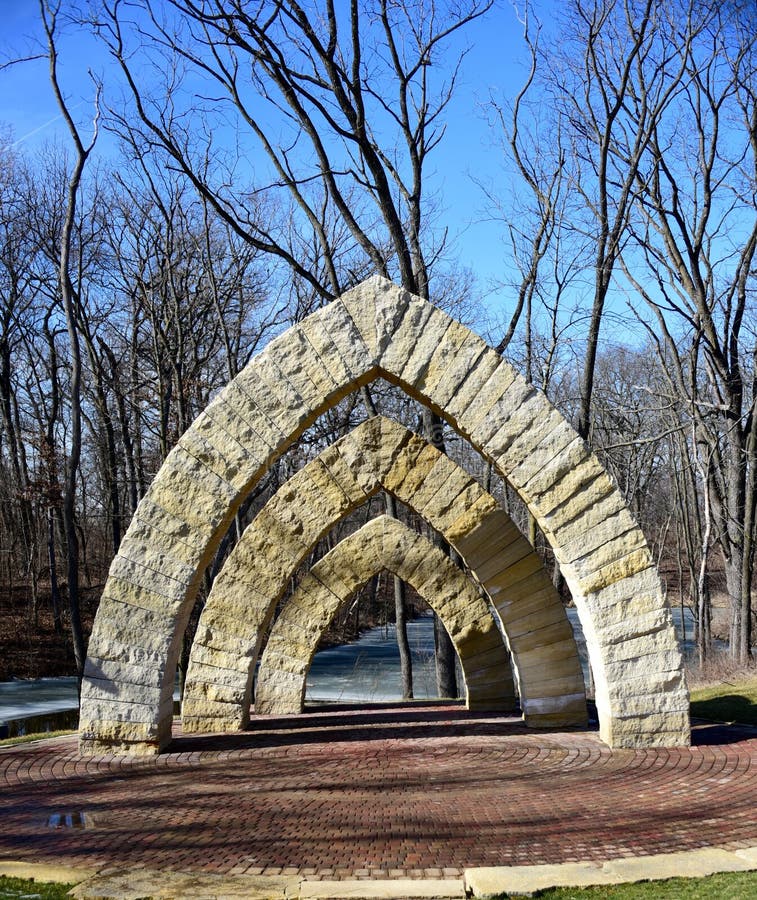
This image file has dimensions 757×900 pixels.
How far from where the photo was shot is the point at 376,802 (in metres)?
6.12

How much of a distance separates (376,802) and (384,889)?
6.25 feet

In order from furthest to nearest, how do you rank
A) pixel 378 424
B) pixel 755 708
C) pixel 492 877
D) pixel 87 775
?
pixel 378 424
pixel 755 708
pixel 87 775
pixel 492 877

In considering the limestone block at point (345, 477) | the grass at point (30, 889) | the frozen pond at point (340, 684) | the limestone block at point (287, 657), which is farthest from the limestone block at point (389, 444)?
the frozen pond at point (340, 684)

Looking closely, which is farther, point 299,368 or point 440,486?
point 440,486

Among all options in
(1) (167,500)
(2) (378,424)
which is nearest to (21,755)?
(1) (167,500)

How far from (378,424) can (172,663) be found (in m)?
3.67

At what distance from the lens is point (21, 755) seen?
816 cm

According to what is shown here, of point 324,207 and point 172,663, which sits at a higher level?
point 324,207

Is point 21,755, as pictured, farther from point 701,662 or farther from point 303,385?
point 701,662

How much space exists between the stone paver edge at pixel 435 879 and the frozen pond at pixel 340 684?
8963 millimetres

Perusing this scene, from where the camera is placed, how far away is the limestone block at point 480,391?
7809 mm

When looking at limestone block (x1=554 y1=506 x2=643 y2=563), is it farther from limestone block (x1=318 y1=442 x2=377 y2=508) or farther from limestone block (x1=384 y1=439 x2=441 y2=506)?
limestone block (x1=318 y1=442 x2=377 y2=508)

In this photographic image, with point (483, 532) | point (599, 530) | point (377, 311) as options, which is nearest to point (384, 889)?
point (599, 530)

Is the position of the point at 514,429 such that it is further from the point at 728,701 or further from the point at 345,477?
the point at 728,701
